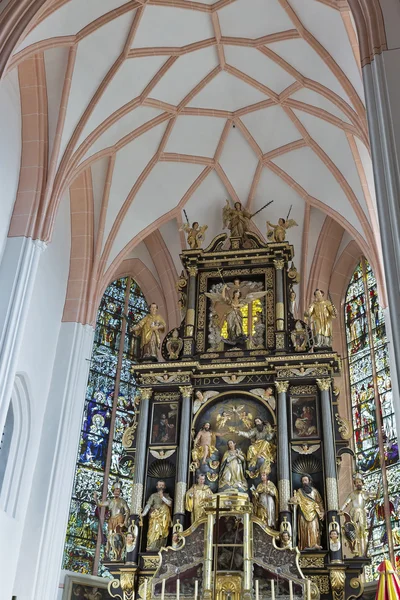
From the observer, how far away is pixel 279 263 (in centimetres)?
1542

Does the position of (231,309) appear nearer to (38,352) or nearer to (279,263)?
(279,263)

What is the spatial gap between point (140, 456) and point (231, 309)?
140 inches

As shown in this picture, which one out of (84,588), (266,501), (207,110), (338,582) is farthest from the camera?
(207,110)

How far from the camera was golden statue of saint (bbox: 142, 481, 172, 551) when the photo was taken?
1254 cm

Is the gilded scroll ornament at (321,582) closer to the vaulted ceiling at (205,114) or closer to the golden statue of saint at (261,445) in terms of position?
the golden statue of saint at (261,445)

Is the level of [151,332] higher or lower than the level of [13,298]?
higher

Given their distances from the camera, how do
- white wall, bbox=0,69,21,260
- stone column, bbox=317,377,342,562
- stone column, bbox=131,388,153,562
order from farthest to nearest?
white wall, bbox=0,69,21,260
stone column, bbox=131,388,153,562
stone column, bbox=317,377,342,562

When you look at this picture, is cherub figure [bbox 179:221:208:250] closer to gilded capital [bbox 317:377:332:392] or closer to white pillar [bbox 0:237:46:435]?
white pillar [bbox 0:237:46:435]

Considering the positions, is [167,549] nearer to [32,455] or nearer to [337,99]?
[32,455]

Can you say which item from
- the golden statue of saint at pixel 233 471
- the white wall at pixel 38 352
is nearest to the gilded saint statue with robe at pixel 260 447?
the golden statue of saint at pixel 233 471

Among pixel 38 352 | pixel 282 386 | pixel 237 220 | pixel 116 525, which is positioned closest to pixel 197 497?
pixel 116 525

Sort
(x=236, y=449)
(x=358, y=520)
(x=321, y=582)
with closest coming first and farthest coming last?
1. (x=321, y=582)
2. (x=358, y=520)
3. (x=236, y=449)

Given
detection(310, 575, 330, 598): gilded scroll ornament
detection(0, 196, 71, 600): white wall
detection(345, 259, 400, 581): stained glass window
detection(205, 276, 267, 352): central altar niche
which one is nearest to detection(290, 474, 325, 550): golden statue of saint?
detection(310, 575, 330, 598): gilded scroll ornament

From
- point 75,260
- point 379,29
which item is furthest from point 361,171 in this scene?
point 379,29
